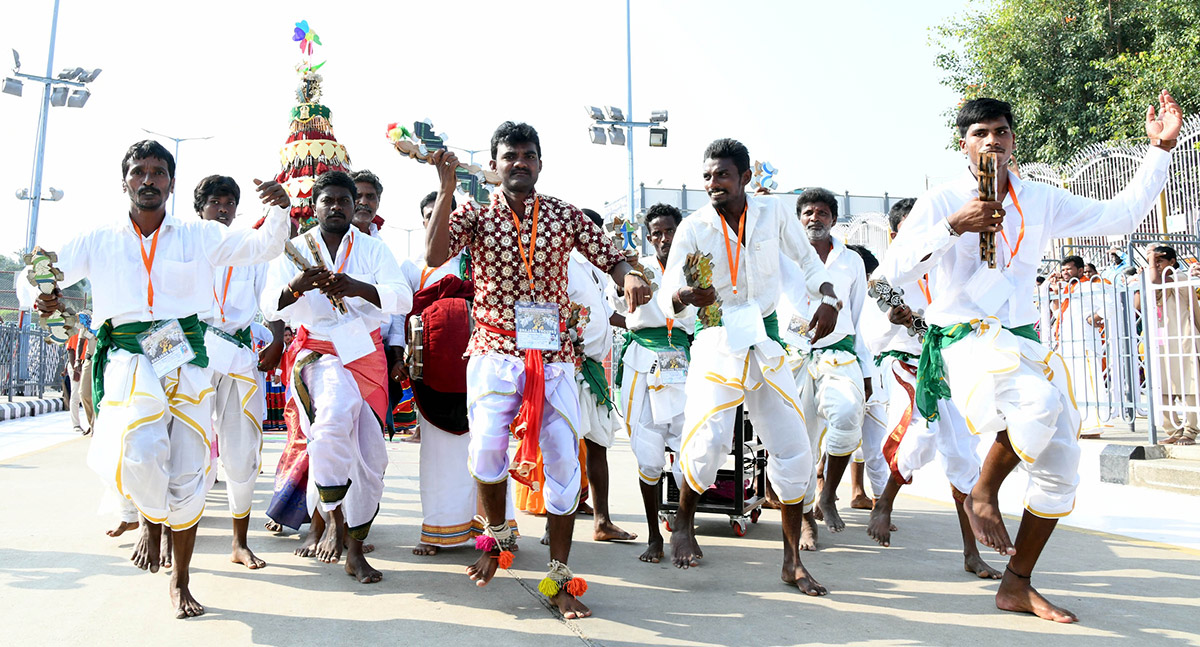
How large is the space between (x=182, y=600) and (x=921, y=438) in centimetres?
408

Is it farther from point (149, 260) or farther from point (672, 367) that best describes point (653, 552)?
point (149, 260)

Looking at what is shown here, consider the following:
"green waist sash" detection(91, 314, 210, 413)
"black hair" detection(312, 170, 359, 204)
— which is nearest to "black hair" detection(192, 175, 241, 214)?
"black hair" detection(312, 170, 359, 204)

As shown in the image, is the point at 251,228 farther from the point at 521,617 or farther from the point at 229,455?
the point at 521,617

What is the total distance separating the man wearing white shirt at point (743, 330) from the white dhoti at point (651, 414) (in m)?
0.81

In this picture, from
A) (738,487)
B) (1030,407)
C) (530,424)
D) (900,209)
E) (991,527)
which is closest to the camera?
(1030,407)

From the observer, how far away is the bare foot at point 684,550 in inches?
203

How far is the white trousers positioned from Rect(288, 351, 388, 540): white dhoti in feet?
1.24

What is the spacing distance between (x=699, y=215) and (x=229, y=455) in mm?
2947

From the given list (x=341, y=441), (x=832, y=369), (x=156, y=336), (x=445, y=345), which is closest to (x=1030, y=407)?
(x=832, y=369)

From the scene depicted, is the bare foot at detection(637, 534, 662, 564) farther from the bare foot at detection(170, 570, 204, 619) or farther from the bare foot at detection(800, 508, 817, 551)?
the bare foot at detection(170, 570, 204, 619)

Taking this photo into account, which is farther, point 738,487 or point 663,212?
point 663,212

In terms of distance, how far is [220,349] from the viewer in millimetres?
5332

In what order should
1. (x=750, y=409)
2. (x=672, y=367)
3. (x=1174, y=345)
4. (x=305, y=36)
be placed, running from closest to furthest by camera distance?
(x=750, y=409)
(x=672, y=367)
(x=1174, y=345)
(x=305, y=36)

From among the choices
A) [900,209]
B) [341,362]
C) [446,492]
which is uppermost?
[900,209]
